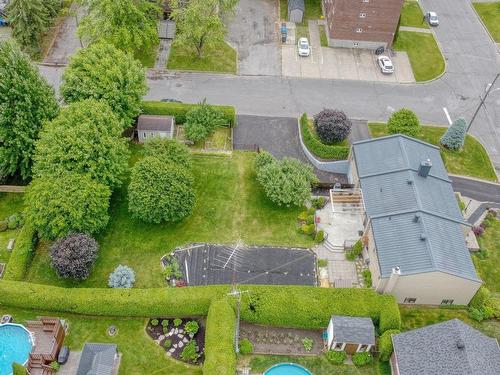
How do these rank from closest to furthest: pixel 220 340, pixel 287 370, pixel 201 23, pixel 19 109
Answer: pixel 287 370, pixel 220 340, pixel 19 109, pixel 201 23

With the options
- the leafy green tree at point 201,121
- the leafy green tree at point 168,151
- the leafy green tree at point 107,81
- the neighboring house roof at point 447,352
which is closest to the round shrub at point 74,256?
the leafy green tree at point 168,151

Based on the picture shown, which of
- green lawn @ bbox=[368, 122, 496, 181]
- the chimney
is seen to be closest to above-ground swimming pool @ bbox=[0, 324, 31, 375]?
the chimney

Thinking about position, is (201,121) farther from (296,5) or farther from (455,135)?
(296,5)

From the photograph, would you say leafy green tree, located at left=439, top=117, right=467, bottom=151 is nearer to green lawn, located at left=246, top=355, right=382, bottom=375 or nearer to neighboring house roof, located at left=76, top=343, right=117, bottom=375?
green lawn, located at left=246, top=355, right=382, bottom=375

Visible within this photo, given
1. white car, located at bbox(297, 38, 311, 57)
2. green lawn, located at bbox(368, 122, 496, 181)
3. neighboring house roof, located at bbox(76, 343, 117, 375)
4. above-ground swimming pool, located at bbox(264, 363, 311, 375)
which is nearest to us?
neighboring house roof, located at bbox(76, 343, 117, 375)

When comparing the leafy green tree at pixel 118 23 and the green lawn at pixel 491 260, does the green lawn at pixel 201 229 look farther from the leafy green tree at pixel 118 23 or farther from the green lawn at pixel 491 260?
the leafy green tree at pixel 118 23

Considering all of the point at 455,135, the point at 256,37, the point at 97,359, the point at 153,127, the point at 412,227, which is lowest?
the point at 97,359

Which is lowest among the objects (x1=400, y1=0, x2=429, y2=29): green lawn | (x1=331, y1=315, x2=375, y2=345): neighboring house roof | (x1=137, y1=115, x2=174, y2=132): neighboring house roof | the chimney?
(x1=331, y1=315, x2=375, y2=345): neighboring house roof

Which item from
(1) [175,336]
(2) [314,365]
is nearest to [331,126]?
(2) [314,365]
